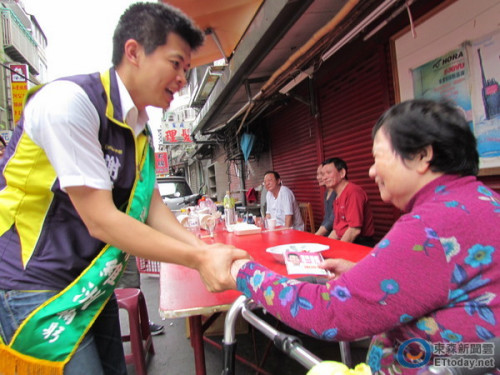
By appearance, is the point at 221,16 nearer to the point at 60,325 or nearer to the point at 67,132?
the point at 67,132

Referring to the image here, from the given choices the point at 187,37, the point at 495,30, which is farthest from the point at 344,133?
the point at 187,37

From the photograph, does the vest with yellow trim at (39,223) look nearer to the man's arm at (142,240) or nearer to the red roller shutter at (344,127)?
the man's arm at (142,240)

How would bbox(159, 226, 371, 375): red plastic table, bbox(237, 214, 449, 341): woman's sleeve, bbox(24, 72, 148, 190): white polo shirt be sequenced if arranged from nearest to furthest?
bbox(237, 214, 449, 341): woman's sleeve
bbox(24, 72, 148, 190): white polo shirt
bbox(159, 226, 371, 375): red plastic table

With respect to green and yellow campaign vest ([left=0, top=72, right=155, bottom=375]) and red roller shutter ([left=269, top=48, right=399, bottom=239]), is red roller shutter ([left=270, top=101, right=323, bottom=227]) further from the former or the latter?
green and yellow campaign vest ([left=0, top=72, right=155, bottom=375])

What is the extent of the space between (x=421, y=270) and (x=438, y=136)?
39cm

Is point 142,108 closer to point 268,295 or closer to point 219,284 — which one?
point 219,284

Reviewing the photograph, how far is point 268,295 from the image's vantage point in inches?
36.7

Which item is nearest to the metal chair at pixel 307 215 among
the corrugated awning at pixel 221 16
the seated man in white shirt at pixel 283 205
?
the seated man in white shirt at pixel 283 205

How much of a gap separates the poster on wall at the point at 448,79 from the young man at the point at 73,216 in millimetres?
2313

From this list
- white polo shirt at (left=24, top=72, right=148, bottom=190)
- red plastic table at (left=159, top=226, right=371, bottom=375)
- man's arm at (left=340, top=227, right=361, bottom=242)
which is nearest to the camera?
white polo shirt at (left=24, top=72, right=148, bottom=190)

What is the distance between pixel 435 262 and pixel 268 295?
0.46 metres

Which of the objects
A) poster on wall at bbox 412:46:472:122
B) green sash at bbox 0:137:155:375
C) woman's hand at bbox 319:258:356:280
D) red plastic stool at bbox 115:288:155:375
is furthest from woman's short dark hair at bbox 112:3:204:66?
poster on wall at bbox 412:46:472:122

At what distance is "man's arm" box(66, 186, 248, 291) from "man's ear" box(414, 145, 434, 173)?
0.69m

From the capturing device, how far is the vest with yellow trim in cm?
92
